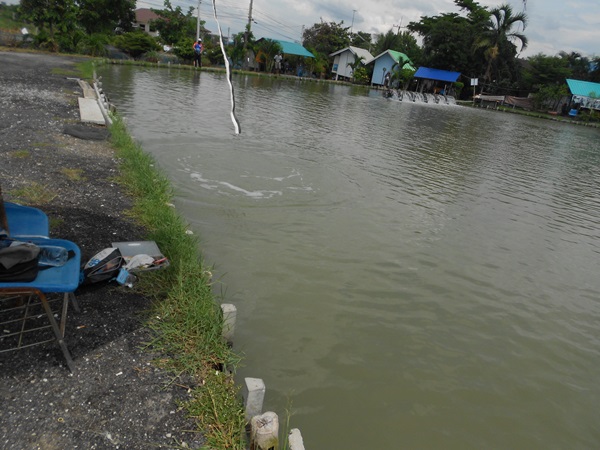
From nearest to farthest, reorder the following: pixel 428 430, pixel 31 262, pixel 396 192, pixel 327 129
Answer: pixel 31 262
pixel 428 430
pixel 396 192
pixel 327 129

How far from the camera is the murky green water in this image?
368cm

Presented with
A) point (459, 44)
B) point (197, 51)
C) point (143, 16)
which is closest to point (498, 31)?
point (459, 44)

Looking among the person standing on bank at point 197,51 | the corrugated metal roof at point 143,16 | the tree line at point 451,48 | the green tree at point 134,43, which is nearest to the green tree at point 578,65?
the tree line at point 451,48

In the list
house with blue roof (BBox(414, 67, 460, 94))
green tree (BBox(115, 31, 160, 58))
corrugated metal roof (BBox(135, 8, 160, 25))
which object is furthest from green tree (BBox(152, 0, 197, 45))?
corrugated metal roof (BBox(135, 8, 160, 25))

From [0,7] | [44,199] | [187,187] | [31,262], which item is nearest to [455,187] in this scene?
[187,187]

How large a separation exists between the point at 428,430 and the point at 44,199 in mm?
5127

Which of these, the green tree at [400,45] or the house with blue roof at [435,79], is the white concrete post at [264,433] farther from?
the green tree at [400,45]

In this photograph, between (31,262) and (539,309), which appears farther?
(539,309)

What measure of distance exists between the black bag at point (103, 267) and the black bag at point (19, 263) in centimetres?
96

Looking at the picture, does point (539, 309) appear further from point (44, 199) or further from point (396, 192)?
point (44, 199)

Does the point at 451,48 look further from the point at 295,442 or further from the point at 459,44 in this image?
the point at 295,442

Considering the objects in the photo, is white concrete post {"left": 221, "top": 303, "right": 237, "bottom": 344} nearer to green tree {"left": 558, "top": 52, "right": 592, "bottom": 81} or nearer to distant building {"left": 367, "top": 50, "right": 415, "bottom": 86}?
distant building {"left": 367, "top": 50, "right": 415, "bottom": 86}

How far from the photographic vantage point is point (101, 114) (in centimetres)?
1067

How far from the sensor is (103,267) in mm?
3789
